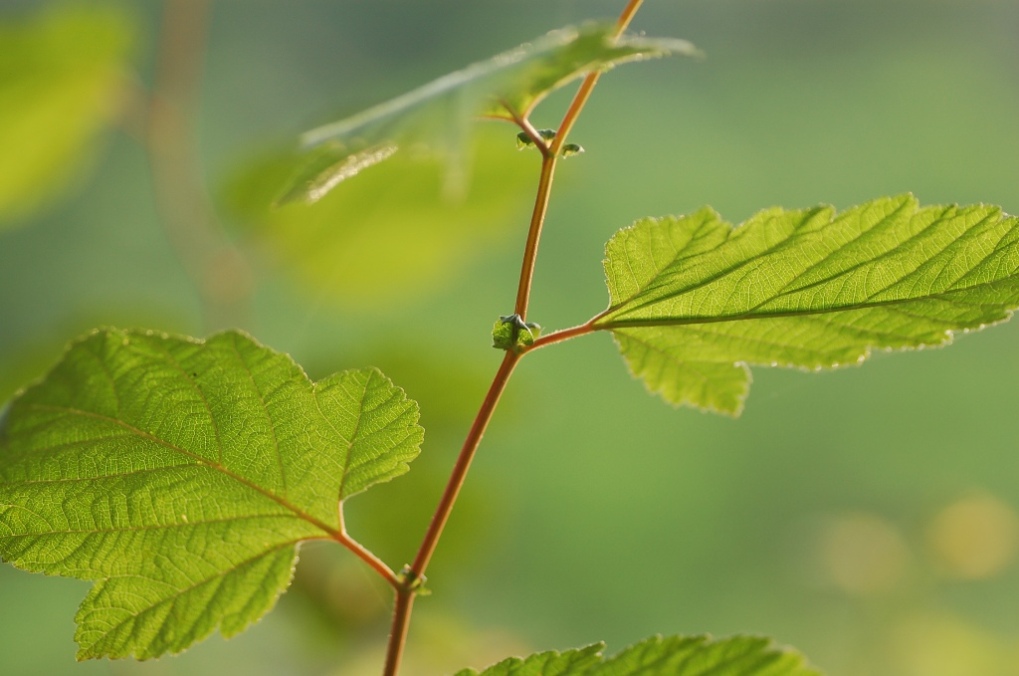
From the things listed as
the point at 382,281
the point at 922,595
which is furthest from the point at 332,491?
the point at 922,595

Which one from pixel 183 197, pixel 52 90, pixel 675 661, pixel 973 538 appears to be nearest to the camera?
pixel 675 661

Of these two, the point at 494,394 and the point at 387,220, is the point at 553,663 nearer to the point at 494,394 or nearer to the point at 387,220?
the point at 494,394

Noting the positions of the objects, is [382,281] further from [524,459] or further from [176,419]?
[524,459]

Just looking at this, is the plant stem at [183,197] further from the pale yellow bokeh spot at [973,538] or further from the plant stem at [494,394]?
the pale yellow bokeh spot at [973,538]

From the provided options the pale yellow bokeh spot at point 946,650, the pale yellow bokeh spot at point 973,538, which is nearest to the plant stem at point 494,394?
the pale yellow bokeh spot at point 946,650

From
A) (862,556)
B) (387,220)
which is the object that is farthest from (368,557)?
(862,556)

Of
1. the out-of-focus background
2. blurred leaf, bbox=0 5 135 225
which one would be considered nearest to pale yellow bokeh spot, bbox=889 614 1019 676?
the out-of-focus background
